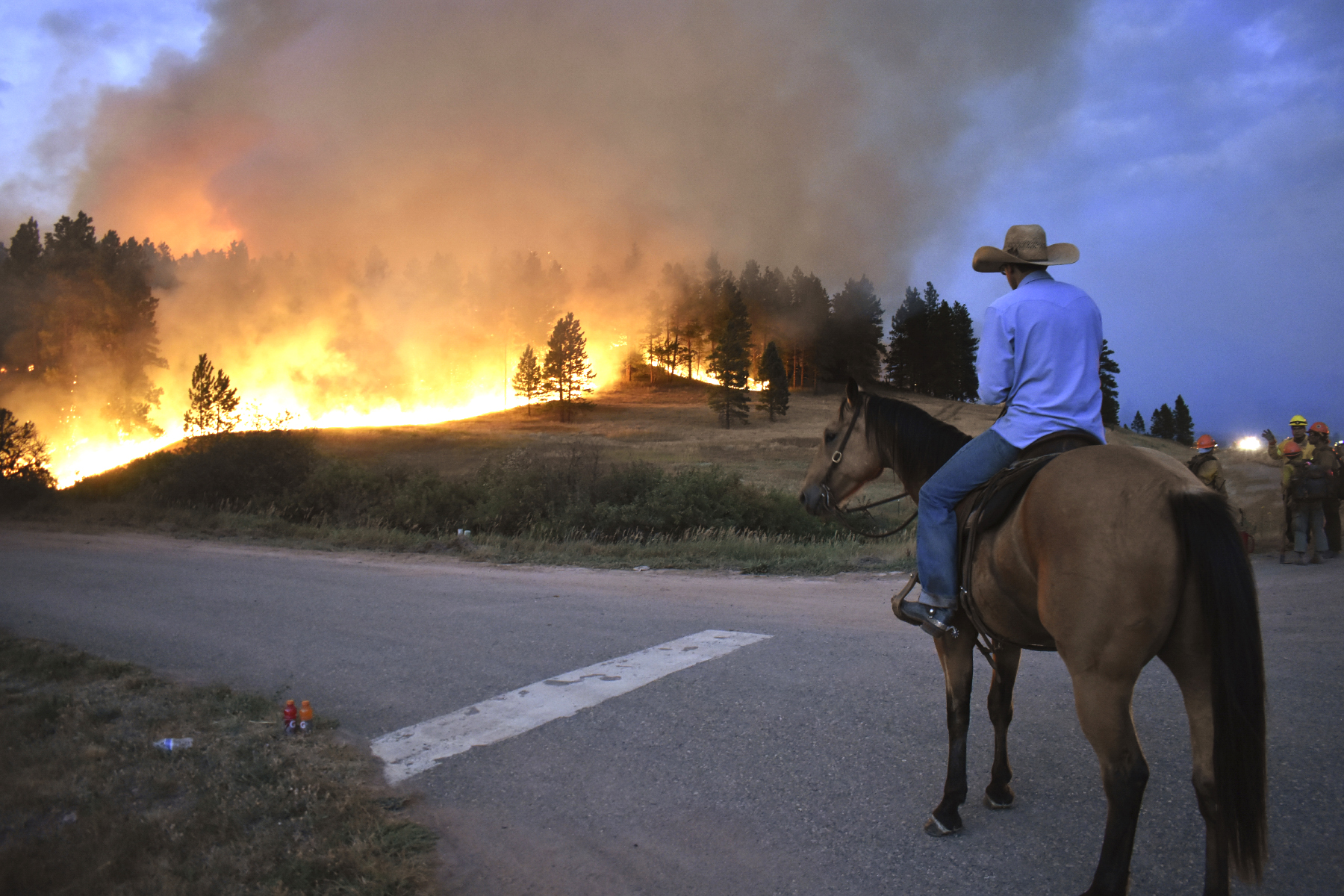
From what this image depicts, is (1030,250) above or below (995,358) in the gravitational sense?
above

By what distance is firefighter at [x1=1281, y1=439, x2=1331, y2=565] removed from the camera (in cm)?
1247

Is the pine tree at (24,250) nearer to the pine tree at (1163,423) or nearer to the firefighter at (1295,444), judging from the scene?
the firefighter at (1295,444)

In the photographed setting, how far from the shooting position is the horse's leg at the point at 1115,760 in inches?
113

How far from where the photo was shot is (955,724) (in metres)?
3.92

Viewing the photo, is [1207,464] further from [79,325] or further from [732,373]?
[79,325]

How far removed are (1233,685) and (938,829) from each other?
1567 millimetres

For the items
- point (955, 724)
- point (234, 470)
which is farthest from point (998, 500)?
point (234, 470)

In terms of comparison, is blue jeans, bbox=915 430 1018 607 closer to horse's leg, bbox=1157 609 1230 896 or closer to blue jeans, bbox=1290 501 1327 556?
horse's leg, bbox=1157 609 1230 896

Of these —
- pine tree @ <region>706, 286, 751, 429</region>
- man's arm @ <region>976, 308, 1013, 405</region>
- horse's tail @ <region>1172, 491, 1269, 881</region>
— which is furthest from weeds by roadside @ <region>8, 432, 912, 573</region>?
pine tree @ <region>706, 286, 751, 429</region>

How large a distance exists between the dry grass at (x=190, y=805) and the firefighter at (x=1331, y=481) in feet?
49.0

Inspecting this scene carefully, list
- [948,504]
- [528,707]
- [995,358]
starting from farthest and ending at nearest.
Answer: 1. [528,707]
2. [948,504]
3. [995,358]

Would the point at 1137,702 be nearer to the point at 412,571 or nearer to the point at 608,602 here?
the point at 608,602

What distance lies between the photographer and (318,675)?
6.84 m

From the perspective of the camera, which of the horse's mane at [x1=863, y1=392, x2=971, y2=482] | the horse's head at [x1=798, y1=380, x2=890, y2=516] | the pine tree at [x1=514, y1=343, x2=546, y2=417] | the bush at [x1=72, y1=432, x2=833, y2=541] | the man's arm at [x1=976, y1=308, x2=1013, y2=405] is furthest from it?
the pine tree at [x1=514, y1=343, x2=546, y2=417]
